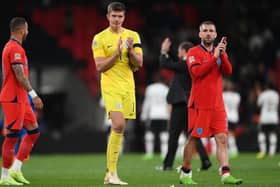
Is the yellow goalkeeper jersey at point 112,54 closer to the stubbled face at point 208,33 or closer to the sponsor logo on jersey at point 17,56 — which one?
the stubbled face at point 208,33

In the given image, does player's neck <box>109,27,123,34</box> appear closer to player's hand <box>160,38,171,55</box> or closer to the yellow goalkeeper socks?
the yellow goalkeeper socks

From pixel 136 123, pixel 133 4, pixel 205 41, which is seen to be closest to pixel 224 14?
pixel 133 4

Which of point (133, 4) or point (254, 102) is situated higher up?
point (133, 4)

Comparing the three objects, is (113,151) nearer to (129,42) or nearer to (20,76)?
(129,42)

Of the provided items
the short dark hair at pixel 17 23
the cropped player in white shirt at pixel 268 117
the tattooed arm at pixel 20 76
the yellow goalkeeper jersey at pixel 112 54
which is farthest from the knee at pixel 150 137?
the yellow goalkeeper jersey at pixel 112 54

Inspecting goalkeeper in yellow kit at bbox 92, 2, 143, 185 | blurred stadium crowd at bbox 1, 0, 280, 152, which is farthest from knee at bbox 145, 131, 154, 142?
goalkeeper in yellow kit at bbox 92, 2, 143, 185

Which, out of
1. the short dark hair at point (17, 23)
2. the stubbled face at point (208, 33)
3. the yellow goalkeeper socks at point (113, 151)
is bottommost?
the yellow goalkeeper socks at point (113, 151)

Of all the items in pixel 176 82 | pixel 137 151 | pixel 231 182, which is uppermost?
pixel 176 82

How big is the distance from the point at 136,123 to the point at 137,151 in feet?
3.42

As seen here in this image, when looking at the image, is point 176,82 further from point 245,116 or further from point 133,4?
point 133,4

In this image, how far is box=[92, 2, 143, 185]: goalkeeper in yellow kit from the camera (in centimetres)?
1210

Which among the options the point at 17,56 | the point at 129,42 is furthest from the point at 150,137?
the point at 129,42

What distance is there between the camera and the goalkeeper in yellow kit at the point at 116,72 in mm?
12102

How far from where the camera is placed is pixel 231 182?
11961 mm
